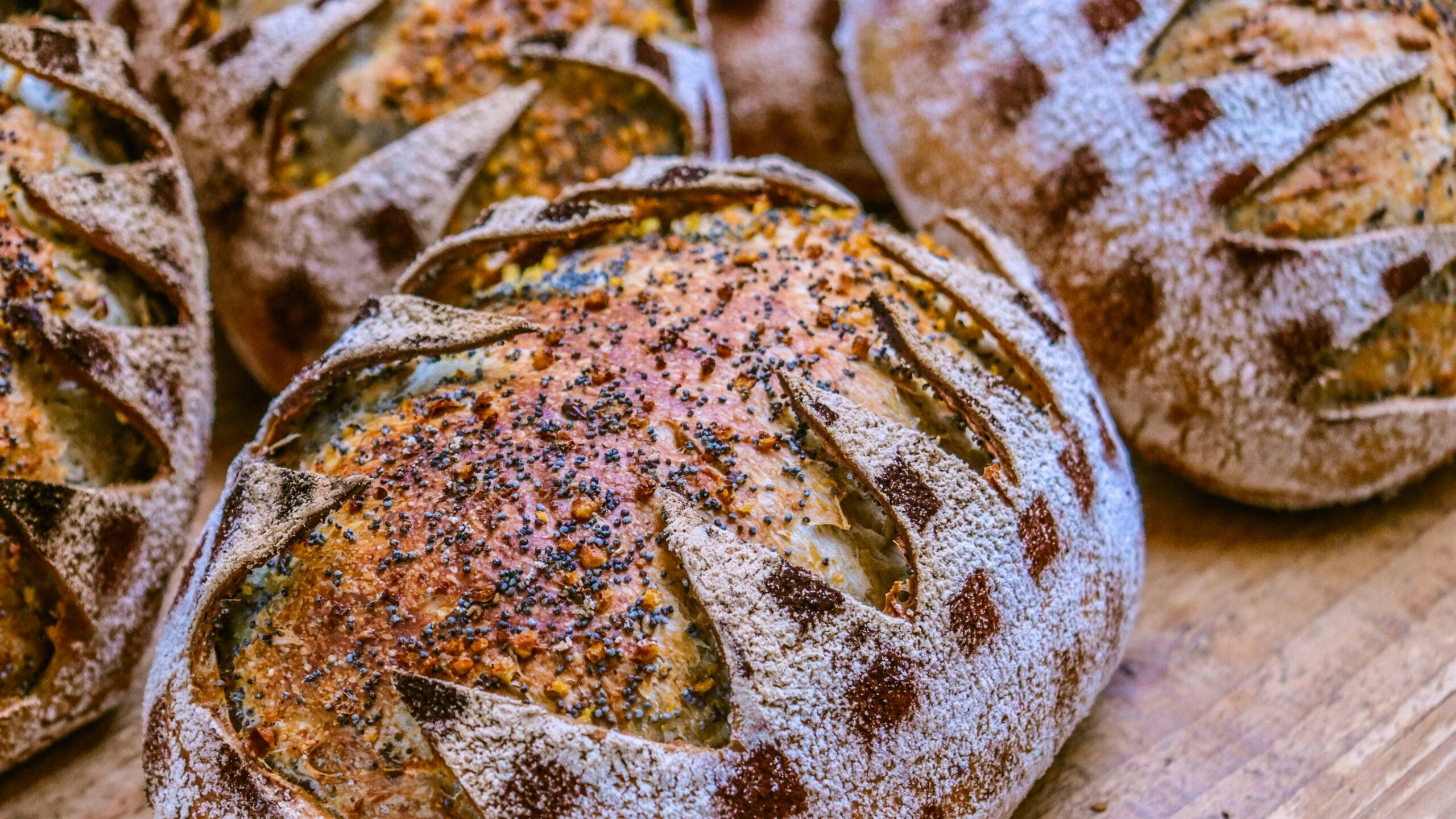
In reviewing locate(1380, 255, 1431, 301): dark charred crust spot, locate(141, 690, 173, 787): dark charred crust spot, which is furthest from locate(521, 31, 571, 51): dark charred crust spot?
locate(1380, 255, 1431, 301): dark charred crust spot

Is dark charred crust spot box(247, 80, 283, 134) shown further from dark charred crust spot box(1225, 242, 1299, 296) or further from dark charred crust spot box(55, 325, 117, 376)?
dark charred crust spot box(1225, 242, 1299, 296)

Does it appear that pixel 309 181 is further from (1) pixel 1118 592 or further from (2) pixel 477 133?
(1) pixel 1118 592

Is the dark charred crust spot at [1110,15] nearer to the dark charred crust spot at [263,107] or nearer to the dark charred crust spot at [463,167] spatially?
the dark charred crust spot at [463,167]

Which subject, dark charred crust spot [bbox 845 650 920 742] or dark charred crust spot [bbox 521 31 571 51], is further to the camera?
dark charred crust spot [bbox 521 31 571 51]

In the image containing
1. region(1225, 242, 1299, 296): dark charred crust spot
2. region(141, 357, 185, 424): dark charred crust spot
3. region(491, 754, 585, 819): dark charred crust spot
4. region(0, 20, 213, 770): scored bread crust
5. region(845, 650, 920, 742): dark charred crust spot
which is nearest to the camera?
region(491, 754, 585, 819): dark charred crust spot

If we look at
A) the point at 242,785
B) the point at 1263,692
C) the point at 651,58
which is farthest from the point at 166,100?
the point at 1263,692

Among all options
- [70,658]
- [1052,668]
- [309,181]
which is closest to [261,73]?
[309,181]

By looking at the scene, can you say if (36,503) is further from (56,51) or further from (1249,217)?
(1249,217)

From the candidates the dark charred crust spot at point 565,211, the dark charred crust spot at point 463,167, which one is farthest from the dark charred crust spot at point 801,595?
the dark charred crust spot at point 463,167
